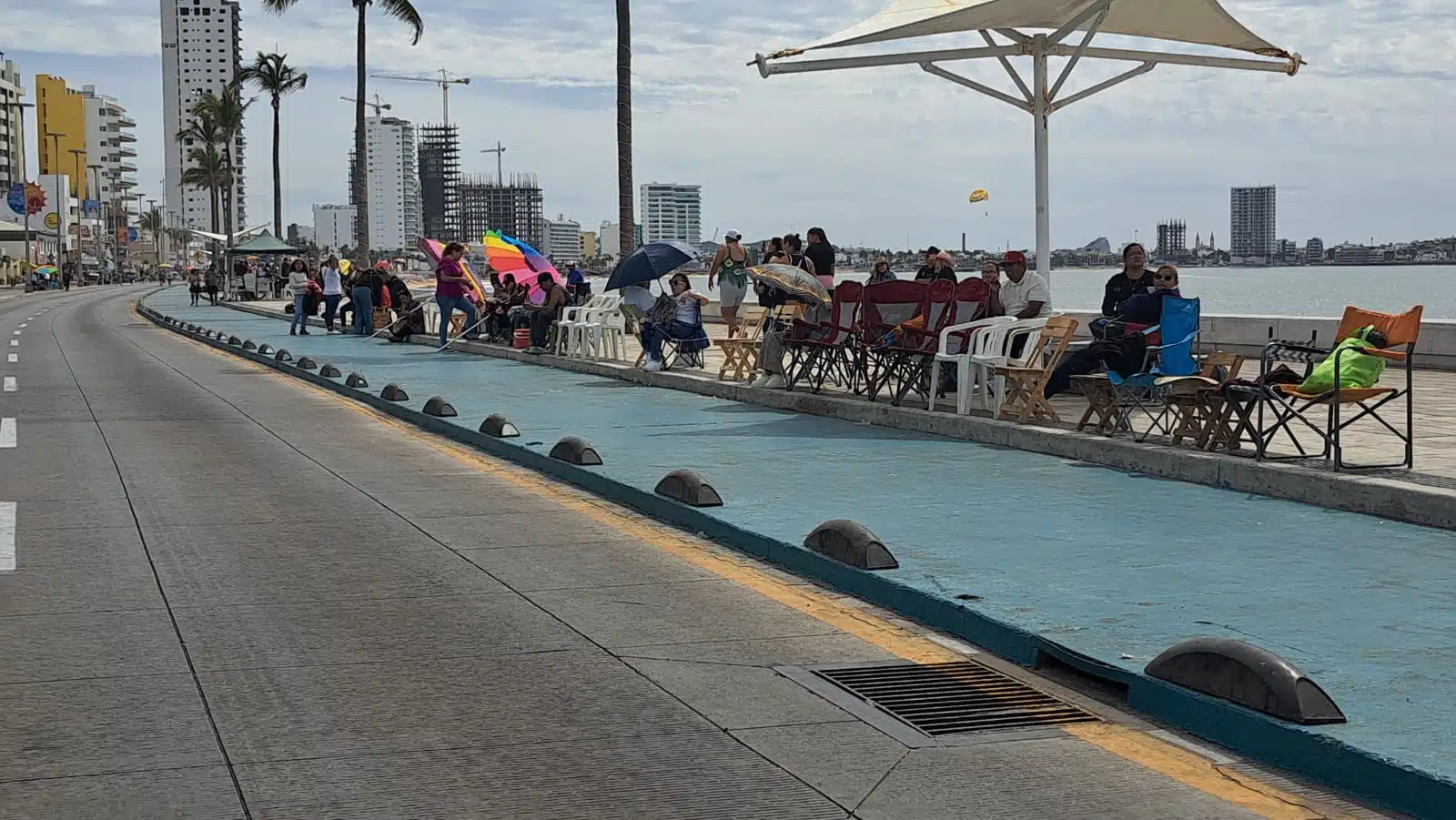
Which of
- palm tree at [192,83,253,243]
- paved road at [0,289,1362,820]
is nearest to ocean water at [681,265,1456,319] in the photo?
palm tree at [192,83,253,243]

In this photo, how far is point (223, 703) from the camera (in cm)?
617

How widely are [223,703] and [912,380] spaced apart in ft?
32.7

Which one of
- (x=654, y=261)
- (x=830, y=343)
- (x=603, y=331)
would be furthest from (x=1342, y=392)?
(x=603, y=331)

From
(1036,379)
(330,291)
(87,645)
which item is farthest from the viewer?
(330,291)

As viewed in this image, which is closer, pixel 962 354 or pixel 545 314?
pixel 962 354

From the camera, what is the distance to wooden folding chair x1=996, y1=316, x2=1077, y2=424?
13328 millimetres


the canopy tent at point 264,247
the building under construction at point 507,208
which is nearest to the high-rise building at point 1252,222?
the canopy tent at point 264,247

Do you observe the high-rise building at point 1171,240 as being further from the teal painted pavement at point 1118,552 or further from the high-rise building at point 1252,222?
the teal painted pavement at point 1118,552

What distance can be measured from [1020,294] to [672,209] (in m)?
84.9

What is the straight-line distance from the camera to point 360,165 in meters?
51.2

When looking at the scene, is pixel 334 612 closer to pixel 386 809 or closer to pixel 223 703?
pixel 223 703

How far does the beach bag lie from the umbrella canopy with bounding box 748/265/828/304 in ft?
24.3

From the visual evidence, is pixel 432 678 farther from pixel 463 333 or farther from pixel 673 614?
pixel 463 333

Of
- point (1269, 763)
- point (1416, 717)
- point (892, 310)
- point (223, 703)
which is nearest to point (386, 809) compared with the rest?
point (223, 703)
